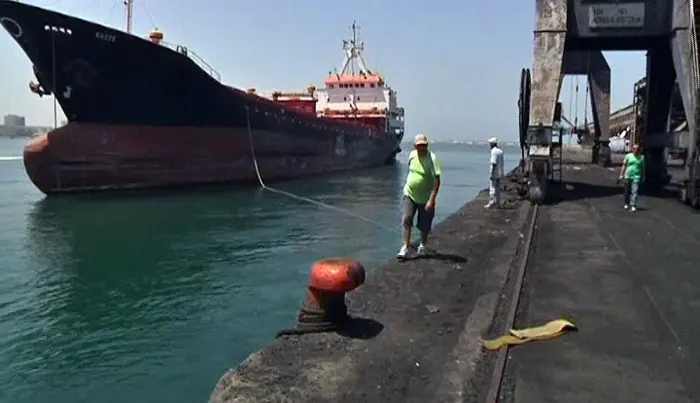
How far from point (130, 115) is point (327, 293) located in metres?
18.2

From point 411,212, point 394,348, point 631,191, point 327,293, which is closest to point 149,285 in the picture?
point 411,212

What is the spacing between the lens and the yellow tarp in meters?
4.10

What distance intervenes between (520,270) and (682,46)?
8.07 m

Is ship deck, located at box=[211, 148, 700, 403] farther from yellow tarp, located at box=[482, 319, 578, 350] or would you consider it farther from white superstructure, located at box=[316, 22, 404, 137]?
white superstructure, located at box=[316, 22, 404, 137]

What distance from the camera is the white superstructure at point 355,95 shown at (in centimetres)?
4247

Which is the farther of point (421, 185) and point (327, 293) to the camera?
point (421, 185)

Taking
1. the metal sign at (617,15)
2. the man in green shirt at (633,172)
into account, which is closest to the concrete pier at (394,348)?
the man in green shirt at (633,172)

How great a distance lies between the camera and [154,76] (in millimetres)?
21062

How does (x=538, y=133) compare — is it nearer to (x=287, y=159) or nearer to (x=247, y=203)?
(x=247, y=203)

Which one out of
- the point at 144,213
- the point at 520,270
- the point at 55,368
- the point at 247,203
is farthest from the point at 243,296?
the point at 247,203

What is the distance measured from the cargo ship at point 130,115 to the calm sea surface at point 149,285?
178cm

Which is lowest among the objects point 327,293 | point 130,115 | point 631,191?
point 327,293

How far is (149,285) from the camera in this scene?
8.97 m

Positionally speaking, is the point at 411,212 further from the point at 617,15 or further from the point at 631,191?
the point at 617,15
